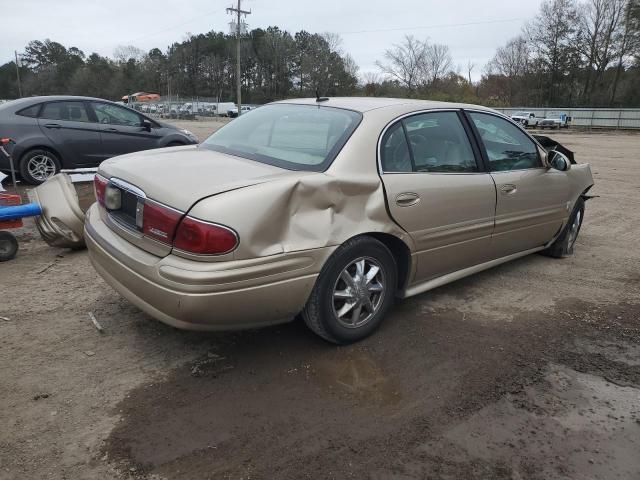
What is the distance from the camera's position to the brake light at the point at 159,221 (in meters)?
2.70

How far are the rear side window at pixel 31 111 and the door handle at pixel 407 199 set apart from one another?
7.47 m

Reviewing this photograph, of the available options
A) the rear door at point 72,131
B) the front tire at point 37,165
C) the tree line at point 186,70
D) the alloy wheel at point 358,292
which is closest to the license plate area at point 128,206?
the alloy wheel at point 358,292

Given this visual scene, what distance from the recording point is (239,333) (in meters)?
3.51

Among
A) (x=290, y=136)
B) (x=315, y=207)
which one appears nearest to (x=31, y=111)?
(x=290, y=136)

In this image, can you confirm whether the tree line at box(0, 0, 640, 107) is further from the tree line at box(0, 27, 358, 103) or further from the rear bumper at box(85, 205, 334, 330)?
the rear bumper at box(85, 205, 334, 330)

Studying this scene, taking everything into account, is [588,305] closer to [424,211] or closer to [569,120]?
[424,211]

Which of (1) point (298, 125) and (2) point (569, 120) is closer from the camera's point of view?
(1) point (298, 125)

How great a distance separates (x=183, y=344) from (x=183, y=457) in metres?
1.10

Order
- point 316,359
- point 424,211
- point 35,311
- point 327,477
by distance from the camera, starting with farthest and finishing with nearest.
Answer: point 35,311, point 424,211, point 316,359, point 327,477

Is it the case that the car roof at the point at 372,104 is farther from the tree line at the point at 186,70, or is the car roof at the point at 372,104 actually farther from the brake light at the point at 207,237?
the tree line at the point at 186,70

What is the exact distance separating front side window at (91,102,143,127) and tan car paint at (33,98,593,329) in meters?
6.02

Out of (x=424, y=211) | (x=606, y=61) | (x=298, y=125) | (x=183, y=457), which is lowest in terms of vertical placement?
(x=183, y=457)

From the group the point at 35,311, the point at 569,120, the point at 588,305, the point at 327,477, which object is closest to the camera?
the point at 327,477

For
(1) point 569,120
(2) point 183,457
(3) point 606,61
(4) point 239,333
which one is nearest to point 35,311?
(4) point 239,333
